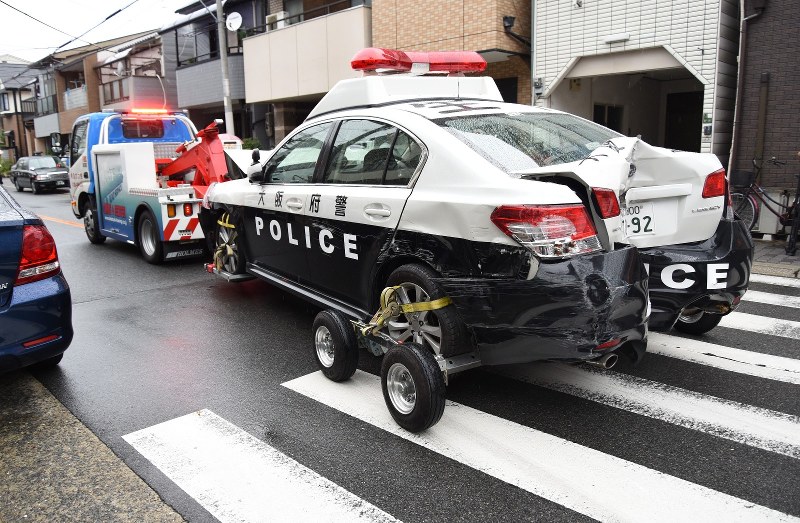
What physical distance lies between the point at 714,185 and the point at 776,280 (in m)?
4.13

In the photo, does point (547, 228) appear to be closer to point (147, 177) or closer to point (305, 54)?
point (147, 177)

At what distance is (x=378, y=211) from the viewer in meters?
4.14

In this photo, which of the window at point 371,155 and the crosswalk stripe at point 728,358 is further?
the crosswalk stripe at point 728,358

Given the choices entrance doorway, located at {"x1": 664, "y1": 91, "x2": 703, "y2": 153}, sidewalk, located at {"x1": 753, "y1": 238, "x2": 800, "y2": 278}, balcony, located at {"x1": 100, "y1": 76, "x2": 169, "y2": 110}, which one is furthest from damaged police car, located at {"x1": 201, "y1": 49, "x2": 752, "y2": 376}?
balcony, located at {"x1": 100, "y1": 76, "x2": 169, "y2": 110}

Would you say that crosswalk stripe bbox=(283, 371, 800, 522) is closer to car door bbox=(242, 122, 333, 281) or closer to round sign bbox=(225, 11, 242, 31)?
car door bbox=(242, 122, 333, 281)

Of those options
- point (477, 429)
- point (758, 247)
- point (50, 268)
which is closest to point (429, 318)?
point (477, 429)

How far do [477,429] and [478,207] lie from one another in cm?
132

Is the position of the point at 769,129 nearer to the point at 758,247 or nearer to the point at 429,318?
the point at 758,247

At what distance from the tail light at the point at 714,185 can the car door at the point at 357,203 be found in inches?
76.4

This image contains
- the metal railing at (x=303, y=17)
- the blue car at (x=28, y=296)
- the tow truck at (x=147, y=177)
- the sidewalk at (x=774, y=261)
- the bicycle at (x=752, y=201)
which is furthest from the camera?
the metal railing at (x=303, y=17)

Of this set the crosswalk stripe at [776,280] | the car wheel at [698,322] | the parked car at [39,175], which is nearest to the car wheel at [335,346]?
the car wheel at [698,322]

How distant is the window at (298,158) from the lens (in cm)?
506

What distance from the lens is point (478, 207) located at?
3.45 m

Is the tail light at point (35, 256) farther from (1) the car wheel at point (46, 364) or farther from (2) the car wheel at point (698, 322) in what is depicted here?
(2) the car wheel at point (698, 322)
